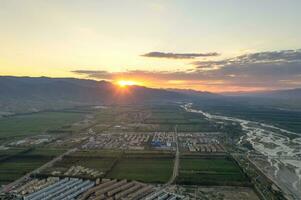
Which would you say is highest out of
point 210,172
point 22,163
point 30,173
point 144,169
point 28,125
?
point 210,172

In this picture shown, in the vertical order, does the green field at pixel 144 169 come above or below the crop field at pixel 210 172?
below

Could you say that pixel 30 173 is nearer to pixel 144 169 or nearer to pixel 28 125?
pixel 144 169

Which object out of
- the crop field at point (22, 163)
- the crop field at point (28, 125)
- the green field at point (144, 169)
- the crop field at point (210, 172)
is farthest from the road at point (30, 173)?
the crop field at point (28, 125)

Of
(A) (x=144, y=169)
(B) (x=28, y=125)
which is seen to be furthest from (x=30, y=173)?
(B) (x=28, y=125)

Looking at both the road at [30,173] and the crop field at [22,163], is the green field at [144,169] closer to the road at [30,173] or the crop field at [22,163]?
the road at [30,173]

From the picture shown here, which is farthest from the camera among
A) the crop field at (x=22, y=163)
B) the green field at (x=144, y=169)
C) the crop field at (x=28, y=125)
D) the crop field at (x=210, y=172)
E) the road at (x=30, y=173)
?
the crop field at (x=28, y=125)

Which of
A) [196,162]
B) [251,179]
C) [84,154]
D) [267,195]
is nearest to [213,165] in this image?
[196,162]

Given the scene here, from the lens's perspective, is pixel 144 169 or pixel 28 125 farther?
pixel 28 125
